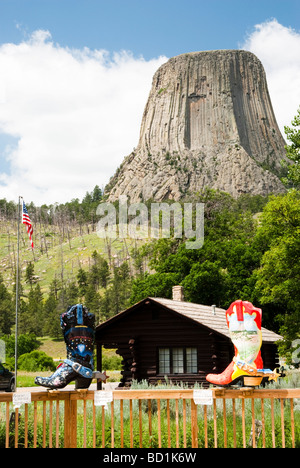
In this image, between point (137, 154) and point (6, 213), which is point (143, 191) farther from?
point (6, 213)

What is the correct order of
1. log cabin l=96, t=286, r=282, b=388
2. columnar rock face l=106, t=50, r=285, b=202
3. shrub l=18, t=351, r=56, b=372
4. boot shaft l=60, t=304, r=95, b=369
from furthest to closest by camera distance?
columnar rock face l=106, t=50, r=285, b=202 < shrub l=18, t=351, r=56, b=372 < log cabin l=96, t=286, r=282, b=388 < boot shaft l=60, t=304, r=95, b=369

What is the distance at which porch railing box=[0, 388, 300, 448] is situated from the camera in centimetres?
756

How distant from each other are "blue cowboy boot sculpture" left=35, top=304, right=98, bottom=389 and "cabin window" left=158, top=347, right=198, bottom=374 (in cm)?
1244

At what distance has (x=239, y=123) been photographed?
178750 mm

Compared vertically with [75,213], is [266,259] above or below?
below

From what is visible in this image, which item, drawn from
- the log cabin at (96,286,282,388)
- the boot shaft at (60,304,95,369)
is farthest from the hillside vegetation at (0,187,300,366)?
the boot shaft at (60,304,95,369)

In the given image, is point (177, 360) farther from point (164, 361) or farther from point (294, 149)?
point (294, 149)

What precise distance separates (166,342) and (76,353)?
12.5 metres

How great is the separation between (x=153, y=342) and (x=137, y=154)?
159756 millimetres

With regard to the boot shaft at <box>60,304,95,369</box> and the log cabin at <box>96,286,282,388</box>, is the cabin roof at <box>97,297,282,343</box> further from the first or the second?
the boot shaft at <box>60,304,95,369</box>

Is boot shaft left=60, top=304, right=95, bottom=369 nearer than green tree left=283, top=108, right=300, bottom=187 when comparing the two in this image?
Yes

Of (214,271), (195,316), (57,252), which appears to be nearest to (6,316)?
(214,271)
